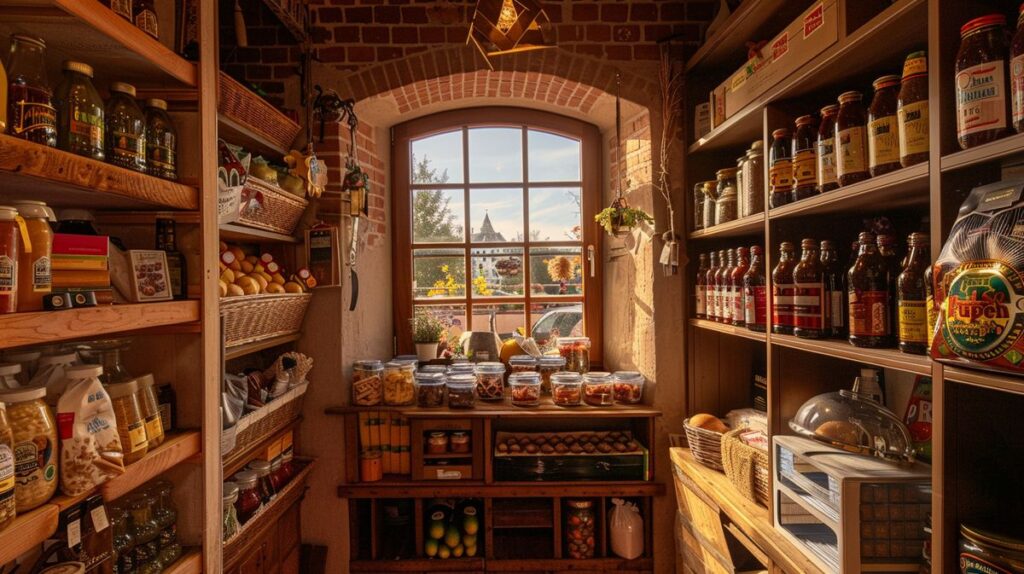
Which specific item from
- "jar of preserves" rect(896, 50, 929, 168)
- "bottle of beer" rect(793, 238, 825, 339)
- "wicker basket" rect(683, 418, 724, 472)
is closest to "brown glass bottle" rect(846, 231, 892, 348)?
"bottle of beer" rect(793, 238, 825, 339)

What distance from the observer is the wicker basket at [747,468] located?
170 centimetres

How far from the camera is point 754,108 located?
1770 millimetres

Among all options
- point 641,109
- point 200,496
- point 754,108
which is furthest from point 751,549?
point 641,109

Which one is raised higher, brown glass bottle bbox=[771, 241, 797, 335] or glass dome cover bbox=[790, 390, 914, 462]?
brown glass bottle bbox=[771, 241, 797, 335]

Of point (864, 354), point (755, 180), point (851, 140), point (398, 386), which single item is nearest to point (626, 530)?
point (398, 386)

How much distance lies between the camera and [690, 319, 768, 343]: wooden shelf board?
69.5 inches

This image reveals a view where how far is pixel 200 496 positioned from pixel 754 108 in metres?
2.11

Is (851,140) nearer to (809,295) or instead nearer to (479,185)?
(809,295)

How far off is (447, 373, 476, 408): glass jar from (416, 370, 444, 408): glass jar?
0.20 ft

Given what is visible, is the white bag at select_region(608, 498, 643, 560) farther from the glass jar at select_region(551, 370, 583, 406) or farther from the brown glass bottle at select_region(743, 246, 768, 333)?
the brown glass bottle at select_region(743, 246, 768, 333)

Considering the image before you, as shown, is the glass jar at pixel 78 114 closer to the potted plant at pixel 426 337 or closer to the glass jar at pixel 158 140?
the glass jar at pixel 158 140

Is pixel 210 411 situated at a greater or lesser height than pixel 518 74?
lesser

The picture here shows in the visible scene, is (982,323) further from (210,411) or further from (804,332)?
(210,411)

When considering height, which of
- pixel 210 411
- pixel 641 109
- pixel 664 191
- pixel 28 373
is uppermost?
pixel 641 109
